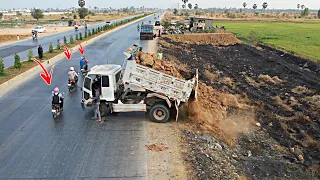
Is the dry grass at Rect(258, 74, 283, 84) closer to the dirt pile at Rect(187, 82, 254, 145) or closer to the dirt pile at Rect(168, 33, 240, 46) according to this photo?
the dirt pile at Rect(187, 82, 254, 145)

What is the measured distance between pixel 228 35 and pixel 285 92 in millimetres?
30511

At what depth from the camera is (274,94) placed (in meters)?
20.4

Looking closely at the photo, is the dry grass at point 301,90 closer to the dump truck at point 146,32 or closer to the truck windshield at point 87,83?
the truck windshield at point 87,83

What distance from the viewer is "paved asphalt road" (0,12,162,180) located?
9453 mm

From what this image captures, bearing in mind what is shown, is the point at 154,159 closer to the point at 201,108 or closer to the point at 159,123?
the point at 159,123

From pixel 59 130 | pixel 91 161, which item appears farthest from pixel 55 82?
pixel 91 161

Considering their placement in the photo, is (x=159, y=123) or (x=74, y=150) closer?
(x=74, y=150)

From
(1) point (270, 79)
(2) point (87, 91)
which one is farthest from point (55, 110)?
(1) point (270, 79)

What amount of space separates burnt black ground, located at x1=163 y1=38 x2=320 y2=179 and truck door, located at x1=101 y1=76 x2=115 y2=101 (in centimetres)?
440

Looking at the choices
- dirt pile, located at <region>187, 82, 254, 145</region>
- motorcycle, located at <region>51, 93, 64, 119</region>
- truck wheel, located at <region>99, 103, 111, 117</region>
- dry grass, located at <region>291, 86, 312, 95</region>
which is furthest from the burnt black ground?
motorcycle, located at <region>51, 93, 64, 119</region>

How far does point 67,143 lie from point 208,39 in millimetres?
41185

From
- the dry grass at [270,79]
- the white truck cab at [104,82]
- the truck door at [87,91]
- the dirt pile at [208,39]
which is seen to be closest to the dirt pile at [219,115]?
the white truck cab at [104,82]

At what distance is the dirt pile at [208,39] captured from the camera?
159ft

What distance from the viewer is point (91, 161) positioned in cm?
1001
